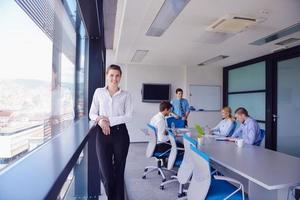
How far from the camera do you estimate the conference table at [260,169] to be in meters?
1.83

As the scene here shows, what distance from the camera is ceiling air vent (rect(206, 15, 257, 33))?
3.24 m

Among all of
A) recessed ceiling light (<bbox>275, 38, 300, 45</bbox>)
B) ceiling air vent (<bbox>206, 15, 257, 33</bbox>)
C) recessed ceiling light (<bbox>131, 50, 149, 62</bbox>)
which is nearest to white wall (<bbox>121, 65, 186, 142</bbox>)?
recessed ceiling light (<bbox>131, 50, 149, 62</bbox>)

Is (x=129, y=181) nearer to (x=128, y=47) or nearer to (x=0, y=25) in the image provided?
(x=128, y=47)

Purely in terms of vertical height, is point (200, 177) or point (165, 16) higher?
point (165, 16)

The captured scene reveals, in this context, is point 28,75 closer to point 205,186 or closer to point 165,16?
point 205,186

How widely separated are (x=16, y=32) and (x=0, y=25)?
0.60 ft

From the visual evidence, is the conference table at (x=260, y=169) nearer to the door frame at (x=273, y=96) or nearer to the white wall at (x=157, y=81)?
the door frame at (x=273, y=96)

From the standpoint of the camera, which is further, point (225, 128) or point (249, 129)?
point (225, 128)

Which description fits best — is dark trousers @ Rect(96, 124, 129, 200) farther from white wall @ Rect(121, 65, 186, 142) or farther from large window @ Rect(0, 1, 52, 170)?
white wall @ Rect(121, 65, 186, 142)

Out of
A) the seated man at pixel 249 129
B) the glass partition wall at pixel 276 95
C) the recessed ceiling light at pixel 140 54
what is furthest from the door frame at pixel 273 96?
the recessed ceiling light at pixel 140 54

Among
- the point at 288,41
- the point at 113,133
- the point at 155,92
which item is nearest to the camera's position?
the point at 113,133

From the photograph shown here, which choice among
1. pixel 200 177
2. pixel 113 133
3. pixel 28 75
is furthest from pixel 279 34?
pixel 28 75

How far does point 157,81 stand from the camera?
7957 millimetres

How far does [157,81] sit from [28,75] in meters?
6.90
